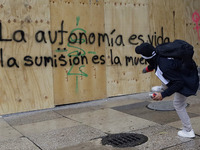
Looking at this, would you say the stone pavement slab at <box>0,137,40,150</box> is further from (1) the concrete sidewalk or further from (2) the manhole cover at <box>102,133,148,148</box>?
(2) the manhole cover at <box>102,133,148,148</box>

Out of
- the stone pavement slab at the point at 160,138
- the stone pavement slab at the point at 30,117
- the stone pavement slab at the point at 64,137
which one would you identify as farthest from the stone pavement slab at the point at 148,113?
the stone pavement slab at the point at 30,117

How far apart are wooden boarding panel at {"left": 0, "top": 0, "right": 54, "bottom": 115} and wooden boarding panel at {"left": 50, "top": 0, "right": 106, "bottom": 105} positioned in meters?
0.26

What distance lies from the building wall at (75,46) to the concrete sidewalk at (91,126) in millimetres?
465

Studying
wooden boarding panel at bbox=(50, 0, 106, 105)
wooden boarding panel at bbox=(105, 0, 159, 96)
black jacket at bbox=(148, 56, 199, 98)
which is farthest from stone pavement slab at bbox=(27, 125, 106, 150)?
wooden boarding panel at bbox=(105, 0, 159, 96)

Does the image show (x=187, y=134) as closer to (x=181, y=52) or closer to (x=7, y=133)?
(x=181, y=52)

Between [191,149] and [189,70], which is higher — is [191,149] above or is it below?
below

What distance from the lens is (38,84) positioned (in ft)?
20.7

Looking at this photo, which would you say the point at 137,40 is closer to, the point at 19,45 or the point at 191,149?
the point at 19,45

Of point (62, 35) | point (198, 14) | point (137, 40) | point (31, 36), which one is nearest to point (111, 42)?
point (137, 40)

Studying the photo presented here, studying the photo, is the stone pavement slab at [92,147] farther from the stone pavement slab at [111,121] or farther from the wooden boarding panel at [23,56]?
the wooden boarding panel at [23,56]

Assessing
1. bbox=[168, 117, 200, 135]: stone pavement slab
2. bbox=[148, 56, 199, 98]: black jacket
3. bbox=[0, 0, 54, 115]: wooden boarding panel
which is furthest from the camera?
bbox=[0, 0, 54, 115]: wooden boarding panel

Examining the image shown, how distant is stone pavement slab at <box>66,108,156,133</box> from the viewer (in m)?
4.93

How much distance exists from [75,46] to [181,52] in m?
3.47

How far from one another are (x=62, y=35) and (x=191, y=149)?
4065 millimetres
